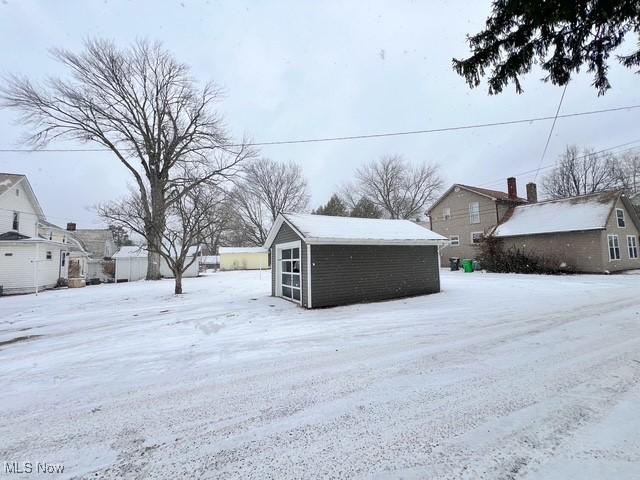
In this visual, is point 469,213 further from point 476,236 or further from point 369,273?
point 369,273

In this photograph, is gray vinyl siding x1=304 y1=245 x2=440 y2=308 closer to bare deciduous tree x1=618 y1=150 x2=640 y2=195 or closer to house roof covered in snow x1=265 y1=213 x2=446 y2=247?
house roof covered in snow x1=265 y1=213 x2=446 y2=247

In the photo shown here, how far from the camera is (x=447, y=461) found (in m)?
1.98

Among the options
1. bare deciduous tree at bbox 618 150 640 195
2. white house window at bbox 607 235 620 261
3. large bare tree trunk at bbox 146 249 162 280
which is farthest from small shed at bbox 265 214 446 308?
bare deciduous tree at bbox 618 150 640 195

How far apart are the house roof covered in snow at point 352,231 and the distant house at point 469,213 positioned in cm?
1240

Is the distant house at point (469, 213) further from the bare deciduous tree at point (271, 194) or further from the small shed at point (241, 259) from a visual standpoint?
the small shed at point (241, 259)

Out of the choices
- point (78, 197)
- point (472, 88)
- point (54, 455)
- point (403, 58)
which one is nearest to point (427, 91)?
point (403, 58)

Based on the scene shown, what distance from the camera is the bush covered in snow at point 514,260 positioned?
53.6 ft

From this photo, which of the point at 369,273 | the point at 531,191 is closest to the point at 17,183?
the point at 369,273

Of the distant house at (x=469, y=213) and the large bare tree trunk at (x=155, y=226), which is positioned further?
the distant house at (x=469, y=213)

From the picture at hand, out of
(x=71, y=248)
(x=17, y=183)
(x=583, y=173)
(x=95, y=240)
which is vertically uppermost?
(x=583, y=173)

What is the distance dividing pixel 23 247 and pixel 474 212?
29.3 meters

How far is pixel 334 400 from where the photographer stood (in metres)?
2.91
